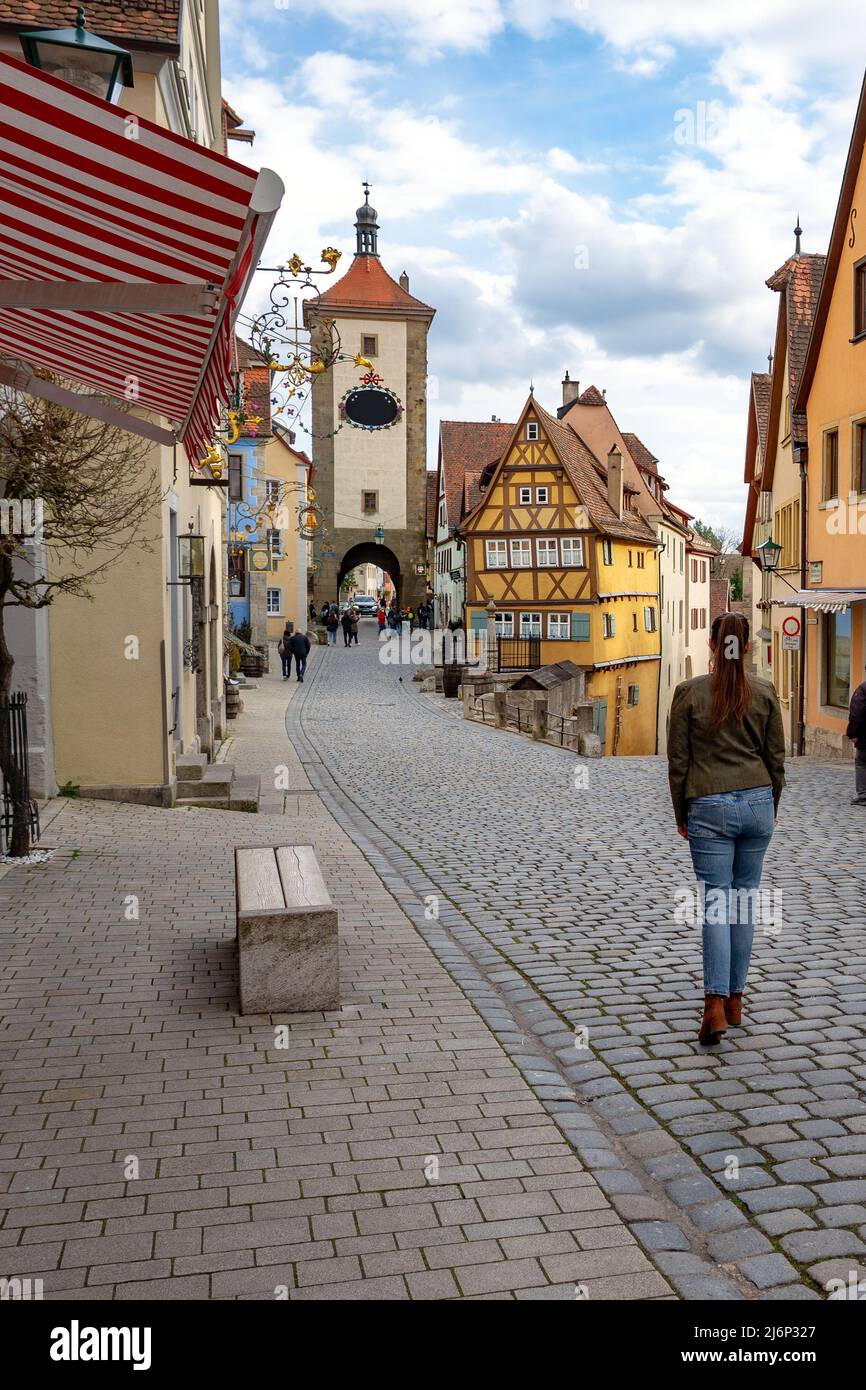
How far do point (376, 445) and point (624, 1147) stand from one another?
56.2m

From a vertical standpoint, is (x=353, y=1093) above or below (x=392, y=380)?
below

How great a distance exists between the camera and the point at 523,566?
39594mm

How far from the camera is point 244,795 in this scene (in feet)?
39.9

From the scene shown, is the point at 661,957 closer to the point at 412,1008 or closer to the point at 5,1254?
the point at 412,1008

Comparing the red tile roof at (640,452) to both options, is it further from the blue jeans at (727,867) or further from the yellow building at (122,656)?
the blue jeans at (727,867)

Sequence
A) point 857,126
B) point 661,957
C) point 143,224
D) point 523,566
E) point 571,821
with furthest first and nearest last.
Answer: point 523,566, point 857,126, point 571,821, point 661,957, point 143,224

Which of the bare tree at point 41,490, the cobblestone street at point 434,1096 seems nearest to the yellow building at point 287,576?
the bare tree at point 41,490

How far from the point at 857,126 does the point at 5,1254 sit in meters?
21.0

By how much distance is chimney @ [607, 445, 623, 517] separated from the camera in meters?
43.3

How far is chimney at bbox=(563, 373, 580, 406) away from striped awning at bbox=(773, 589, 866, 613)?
38971 millimetres

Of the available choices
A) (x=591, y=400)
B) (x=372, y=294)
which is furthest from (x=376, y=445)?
(x=591, y=400)

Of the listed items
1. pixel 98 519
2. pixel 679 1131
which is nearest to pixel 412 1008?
pixel 679 1131

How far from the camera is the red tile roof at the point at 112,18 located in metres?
10.1
